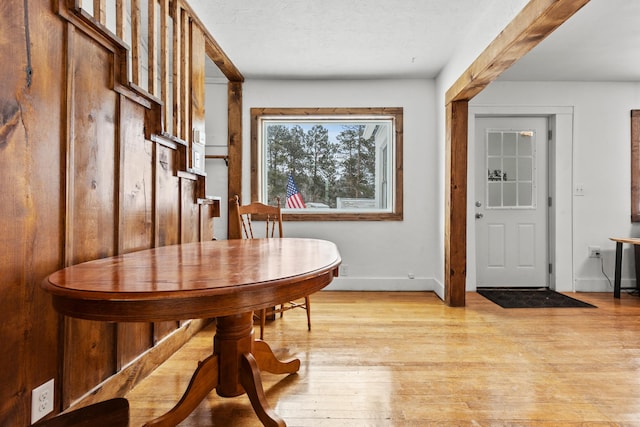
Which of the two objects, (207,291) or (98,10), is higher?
(98,10)

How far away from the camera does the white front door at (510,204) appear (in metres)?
3.79

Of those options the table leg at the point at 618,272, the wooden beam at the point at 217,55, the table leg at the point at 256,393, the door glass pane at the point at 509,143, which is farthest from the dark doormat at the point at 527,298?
the wooden beam at the point at 217,55

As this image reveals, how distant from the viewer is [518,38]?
1.93m

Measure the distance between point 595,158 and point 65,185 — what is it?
4676 mm

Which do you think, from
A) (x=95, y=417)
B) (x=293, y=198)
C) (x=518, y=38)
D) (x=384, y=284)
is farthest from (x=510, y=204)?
(x=95, y=417)

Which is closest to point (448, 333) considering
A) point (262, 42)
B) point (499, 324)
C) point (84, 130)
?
point (499, 324)

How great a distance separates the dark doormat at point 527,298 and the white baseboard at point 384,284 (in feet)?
1.99

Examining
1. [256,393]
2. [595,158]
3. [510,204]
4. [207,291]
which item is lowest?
[256,393]

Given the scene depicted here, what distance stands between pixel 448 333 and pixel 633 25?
9.07 ft

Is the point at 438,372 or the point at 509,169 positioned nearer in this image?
the point at 438,372

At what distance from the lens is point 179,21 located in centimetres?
217

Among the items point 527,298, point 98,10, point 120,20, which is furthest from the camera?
point 527,298

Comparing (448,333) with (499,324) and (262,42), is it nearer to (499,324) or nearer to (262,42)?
(499,324)

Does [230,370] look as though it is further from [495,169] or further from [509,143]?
[509,143]
